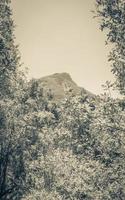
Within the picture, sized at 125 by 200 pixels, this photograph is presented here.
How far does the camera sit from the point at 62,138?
48.4m

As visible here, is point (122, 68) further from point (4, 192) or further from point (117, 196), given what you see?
point (4, 192)

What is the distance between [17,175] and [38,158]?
4.41 m

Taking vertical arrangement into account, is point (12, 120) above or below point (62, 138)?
above

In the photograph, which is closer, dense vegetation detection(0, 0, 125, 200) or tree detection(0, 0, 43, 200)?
dense vegetation detection(0, 0, 125, 200)

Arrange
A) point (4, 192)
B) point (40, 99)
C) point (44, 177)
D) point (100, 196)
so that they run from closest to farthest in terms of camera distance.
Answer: point (100, 196)
point (44, 177)
point (4, 192)
point (40, 99)

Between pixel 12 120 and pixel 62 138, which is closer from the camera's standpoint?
pixel 12 120

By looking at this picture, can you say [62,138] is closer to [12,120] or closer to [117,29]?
[12,120]

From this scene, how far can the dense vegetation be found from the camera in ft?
91.4

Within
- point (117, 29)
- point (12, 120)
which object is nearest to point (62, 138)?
point (12, 120)

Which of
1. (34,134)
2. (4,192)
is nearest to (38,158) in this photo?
(34,134)

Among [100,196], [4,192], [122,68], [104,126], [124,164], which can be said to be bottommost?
[4,192]

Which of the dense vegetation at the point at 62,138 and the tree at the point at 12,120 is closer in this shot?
the dense vegetation at the point at 62,138

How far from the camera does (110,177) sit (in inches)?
1192

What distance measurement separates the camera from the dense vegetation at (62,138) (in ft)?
91.4
